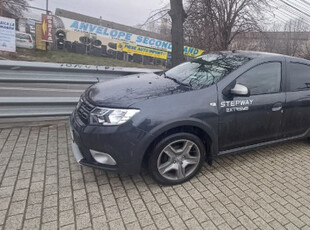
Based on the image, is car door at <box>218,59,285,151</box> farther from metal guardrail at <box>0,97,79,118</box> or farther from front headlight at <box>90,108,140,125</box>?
metal guardrail at <box>0,97,79,118</box>

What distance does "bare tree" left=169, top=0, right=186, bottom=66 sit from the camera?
223 inches

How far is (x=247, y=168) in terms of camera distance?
10.6 ft

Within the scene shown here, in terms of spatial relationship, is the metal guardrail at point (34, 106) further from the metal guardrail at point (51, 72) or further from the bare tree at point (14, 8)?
the bare tree at point (14, 8)

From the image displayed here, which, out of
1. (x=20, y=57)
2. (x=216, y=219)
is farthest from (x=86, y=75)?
(x=20, y=57)

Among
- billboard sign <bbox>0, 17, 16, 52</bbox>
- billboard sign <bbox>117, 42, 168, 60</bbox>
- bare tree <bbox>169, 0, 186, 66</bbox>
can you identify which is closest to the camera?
bare tree <bbox>169, 0, 186, 66</bbox>

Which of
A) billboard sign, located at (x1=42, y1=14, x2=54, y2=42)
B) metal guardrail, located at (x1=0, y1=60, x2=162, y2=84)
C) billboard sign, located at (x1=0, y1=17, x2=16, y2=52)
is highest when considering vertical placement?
billboard sign, located at (x1=42, y1=14, x2=54, y2=42)

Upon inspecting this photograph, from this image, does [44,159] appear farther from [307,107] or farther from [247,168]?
[307,107]

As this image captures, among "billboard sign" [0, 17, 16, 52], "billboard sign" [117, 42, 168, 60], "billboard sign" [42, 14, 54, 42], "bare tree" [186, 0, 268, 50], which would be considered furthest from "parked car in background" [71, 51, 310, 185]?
"billboard sign" [117, 42, 168, 60]

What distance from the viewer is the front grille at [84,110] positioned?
2549 mm

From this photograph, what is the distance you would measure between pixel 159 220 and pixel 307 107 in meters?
2.88

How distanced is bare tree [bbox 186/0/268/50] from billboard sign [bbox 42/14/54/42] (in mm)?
16854

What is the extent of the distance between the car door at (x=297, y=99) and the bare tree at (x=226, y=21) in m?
7.04

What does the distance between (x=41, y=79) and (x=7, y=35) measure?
14938mm

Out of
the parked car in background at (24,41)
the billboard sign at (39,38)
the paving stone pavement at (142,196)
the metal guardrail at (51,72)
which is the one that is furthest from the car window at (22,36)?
the paving stone pavement at (142,196)
